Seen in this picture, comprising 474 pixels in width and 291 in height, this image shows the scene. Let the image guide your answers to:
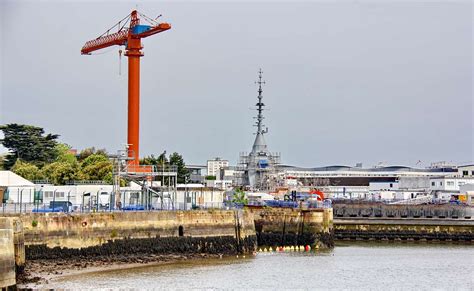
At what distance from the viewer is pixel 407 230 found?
3898 inches

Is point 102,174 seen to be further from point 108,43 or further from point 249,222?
point 249,222

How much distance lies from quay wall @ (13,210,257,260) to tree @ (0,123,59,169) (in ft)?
219

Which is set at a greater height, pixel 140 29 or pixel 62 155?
pixel 140 29

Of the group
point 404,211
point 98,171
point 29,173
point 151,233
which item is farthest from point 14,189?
point 404,211

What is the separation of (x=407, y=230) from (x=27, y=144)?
214ft

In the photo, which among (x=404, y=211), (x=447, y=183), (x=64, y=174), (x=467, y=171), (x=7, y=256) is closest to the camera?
(x=7, y=256)

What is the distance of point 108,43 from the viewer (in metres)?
108

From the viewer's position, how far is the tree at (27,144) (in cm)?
13900

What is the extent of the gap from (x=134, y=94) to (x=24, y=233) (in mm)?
42509

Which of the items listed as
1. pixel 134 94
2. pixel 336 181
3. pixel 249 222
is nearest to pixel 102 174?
pixel 134 94

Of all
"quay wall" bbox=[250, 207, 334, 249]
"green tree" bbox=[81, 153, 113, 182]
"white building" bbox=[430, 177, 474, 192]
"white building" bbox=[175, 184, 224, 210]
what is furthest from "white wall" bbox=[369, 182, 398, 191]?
"quay wall" bbox=[250, 207, 334, 249]

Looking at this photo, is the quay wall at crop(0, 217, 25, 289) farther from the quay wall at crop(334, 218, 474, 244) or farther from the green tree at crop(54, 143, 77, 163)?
the green tree at crop(54, 143, 77, 163)

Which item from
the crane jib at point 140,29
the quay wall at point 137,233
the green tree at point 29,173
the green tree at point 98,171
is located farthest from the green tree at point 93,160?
the quay wall at point 137,233

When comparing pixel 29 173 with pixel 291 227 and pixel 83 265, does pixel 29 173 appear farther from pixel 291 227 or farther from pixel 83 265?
pixel 83 265
